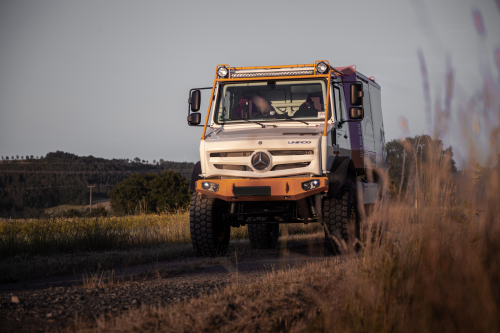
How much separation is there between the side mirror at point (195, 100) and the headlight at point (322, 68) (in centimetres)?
224

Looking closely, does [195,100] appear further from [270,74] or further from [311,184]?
[311,184]

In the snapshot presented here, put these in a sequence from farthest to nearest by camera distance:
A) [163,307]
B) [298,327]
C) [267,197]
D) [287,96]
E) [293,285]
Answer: [287,96]
[267,197]
[293,285]
[163,307]
[298,327]

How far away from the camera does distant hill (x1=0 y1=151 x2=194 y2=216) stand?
85.8 metres

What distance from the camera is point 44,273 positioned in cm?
720

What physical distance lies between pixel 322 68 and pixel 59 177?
96.6 m

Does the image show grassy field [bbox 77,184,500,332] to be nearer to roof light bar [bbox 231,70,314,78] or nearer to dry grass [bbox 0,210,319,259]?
roof light bar [bbox 231,70,314,78]

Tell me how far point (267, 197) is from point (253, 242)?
3.53m

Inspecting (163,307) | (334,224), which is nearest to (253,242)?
(334,224)

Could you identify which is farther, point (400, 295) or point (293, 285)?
point (293, 285)

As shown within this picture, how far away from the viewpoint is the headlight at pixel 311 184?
780 cm

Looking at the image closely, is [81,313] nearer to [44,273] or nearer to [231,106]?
[44,273]

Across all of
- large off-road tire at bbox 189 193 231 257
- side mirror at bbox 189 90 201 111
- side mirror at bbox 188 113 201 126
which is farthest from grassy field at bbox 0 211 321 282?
side mirror at bbox 189 90 201 111

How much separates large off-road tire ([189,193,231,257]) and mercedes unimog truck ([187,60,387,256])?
2 cm

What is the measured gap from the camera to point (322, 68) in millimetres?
9094
